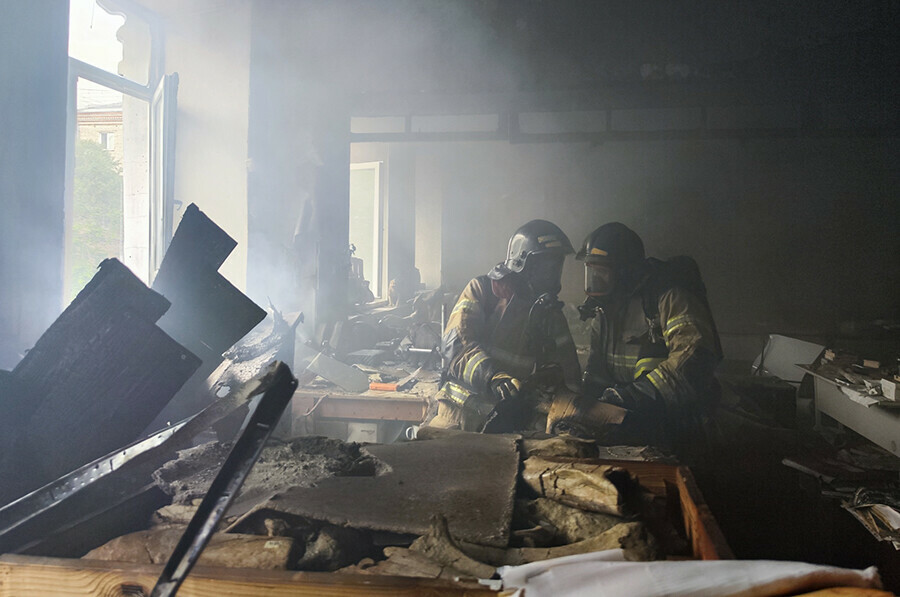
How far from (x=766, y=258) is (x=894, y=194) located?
166 centimetres

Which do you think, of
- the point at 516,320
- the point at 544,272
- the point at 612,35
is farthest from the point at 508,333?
the point at 612,35

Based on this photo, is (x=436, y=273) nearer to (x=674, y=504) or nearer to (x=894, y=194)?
(x=894, y=194)

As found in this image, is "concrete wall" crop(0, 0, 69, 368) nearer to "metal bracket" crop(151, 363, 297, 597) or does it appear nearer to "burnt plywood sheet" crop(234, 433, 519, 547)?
"burnt plywood sheet" crop(234, 433, 519, 547)

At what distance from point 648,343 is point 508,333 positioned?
3.31 feet

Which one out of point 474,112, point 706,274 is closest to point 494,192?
point 474,112

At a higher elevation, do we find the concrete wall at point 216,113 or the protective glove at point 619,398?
the concrete wall at point 216,113

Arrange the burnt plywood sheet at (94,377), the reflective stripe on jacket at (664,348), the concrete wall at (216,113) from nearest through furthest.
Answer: the burnt plywood sheet at (94,377), the reflective stripe on jacket at (664,348), the concrete wall at (216,113)

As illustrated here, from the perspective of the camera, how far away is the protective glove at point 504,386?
3.44 m

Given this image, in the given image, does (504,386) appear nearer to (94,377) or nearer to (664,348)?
(664,348)

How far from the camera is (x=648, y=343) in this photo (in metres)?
3.71

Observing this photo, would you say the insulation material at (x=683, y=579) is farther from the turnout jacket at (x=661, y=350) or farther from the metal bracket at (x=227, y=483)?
the turnout jacket at (x=661, y=350)

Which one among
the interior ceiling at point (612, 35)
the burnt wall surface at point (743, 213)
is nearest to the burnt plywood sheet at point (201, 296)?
the interior ceiling at point (612, 35)

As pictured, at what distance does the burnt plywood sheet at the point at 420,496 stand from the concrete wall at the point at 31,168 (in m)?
2.25

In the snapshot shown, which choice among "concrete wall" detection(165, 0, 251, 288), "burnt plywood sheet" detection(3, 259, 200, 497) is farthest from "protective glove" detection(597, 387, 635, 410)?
"concrete wall" detection(165, 0, 251, 288)
